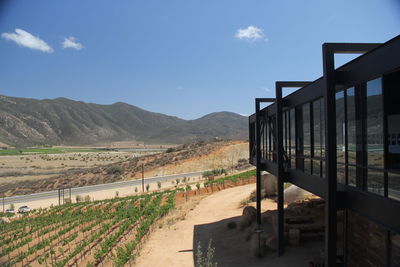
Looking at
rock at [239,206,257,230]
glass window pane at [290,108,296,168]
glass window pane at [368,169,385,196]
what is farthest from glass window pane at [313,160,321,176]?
rock at [239,206,257,230]

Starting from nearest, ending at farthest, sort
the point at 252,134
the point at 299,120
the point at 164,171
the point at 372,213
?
the point at 372,213 → the point at 299,120 → the point at 252,134 → the point at 164,171

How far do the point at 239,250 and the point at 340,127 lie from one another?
786 centimetres

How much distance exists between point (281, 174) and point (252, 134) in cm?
708

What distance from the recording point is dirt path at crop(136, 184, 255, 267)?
12.1 meters

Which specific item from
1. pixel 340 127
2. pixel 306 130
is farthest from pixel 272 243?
pixel 340 127

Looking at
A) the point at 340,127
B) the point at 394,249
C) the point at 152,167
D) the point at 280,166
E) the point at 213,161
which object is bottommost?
the point at 152,167

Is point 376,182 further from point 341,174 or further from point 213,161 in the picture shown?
point 213,161

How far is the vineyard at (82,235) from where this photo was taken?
44.0 ft

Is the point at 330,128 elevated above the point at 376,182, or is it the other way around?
the point at 330,128

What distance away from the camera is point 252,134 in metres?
18.0

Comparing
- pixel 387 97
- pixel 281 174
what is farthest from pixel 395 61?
pixel 281 174

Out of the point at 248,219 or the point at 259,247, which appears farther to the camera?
the point at 248,219

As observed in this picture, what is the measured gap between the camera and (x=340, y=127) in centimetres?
687

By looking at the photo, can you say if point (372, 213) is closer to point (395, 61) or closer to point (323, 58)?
point (395, 61)
